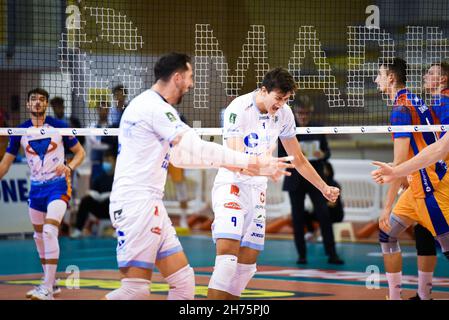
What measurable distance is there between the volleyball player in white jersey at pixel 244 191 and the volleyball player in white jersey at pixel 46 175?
352 centimetres

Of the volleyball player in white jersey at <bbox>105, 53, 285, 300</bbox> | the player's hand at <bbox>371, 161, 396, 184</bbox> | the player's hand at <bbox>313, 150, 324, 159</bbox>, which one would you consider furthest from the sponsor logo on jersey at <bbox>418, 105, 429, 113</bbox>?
the player's hand at <bbox>313, 150, 324, 159</bbox>

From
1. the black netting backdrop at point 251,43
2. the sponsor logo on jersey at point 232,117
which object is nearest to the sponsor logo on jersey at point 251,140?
the sponsor logo on jersey at point 232,117

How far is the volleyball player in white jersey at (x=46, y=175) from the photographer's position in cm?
1281

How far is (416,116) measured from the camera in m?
11.2

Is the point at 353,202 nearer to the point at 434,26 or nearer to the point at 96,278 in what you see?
the point at 96,278

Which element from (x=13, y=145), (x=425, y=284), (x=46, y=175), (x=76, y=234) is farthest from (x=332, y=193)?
(x=76, y=234)

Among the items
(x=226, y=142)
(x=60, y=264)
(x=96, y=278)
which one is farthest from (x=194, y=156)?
(x=60, y=264)

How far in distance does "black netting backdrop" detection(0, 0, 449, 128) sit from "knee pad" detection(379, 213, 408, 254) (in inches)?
58.6

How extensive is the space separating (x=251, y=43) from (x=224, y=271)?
3491 millimetres

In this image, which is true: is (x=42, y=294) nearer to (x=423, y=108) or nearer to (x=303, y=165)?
(x=303, y=165)

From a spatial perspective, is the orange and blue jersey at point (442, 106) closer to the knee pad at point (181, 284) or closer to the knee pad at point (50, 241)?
the knee pad at point (181, 284)

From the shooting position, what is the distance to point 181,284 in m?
8.47

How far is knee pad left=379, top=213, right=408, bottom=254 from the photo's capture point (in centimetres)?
1141

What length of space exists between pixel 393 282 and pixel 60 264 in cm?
719
